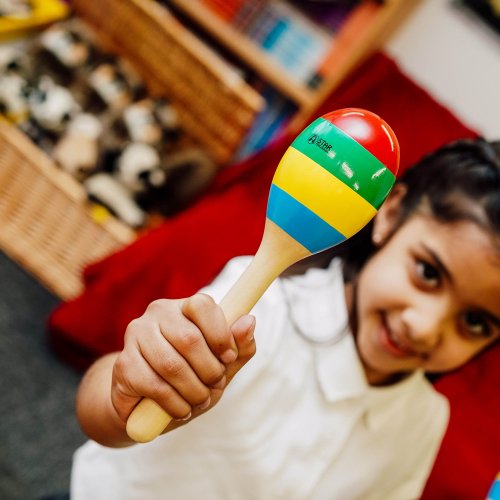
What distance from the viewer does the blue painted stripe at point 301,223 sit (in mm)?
412

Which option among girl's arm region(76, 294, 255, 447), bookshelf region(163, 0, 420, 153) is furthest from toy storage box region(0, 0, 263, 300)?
girl's arm region(76, 294, 255, 447)

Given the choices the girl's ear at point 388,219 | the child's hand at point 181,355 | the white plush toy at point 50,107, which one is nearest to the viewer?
the child's hand at point 181,355

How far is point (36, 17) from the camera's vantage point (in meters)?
1.40

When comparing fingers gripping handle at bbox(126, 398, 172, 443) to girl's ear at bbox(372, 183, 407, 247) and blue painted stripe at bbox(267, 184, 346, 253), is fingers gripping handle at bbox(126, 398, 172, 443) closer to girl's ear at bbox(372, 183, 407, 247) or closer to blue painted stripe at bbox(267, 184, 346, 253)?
blue painted stripe at bbox(267, 184, 346, 253)

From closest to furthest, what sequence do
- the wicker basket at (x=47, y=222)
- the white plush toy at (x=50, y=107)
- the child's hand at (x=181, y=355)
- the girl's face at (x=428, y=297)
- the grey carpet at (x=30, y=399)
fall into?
the child's hand at (x=181, y=355), the girl's face at (x=428, y=297), the grey carpet at (x=30, y=399), the wicker basket at (x=47, y=222), the white plush toy at (x=50, y=107)

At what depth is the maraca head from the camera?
399 millimetres

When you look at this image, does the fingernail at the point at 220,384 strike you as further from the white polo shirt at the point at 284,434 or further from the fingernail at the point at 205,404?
the white polo shirt at the point at 284,434

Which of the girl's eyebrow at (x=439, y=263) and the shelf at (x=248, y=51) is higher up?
the girl's eyebrow at (x=439, y=263)

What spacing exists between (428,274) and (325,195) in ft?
0.99

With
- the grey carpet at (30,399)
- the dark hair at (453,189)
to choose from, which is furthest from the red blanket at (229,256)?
the dark hair at (453,189)

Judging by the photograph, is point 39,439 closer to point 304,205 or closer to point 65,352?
point 65,352

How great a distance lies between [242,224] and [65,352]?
0.52 meters

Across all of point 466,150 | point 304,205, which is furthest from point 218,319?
point 466,150

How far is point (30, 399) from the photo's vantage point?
1128 mm
